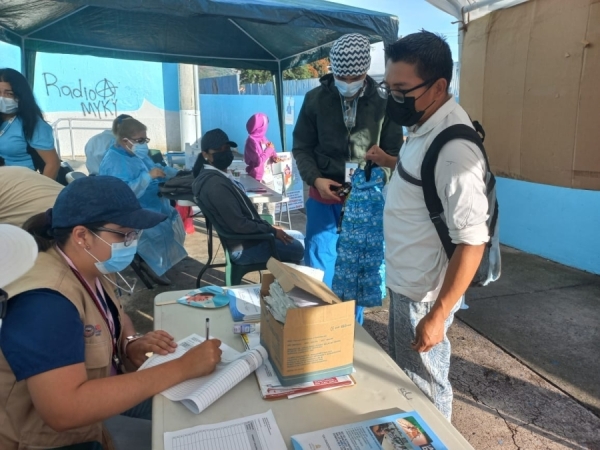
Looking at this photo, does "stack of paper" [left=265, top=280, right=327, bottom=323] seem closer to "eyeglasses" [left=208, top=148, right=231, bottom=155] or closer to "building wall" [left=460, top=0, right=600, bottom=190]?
"building wall" [left=460, top=0, right=600, bottom=190]

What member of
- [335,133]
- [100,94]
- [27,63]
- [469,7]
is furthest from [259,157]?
[100,94]

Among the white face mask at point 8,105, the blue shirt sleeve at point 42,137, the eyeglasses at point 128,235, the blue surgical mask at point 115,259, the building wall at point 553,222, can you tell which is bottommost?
the building wall at point 553,222

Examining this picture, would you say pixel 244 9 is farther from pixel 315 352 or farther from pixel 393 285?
pixel 315 352

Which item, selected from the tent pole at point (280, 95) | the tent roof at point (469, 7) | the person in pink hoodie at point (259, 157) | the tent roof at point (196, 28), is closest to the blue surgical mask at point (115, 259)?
the tent roof at point (196, 28)

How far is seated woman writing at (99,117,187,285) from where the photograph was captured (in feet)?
12.2

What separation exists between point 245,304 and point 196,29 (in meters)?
4.59

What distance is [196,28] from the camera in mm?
5234

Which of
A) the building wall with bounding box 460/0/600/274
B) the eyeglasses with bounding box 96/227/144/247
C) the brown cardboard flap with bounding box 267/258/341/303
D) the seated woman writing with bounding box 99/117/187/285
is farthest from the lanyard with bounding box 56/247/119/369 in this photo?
the seated woman writing with bounding box 99/117/187/285

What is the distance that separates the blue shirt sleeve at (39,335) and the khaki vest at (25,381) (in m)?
0.04

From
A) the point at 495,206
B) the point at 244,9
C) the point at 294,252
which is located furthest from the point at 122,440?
the point at 244,9

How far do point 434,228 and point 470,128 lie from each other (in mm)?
331

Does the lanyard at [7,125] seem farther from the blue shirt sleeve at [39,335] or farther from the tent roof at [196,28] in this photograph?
the blue shirt sleeve at [39,335]

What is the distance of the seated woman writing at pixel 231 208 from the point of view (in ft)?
9.71

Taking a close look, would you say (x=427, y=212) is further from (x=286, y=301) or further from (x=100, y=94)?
(x=100, y=94)
